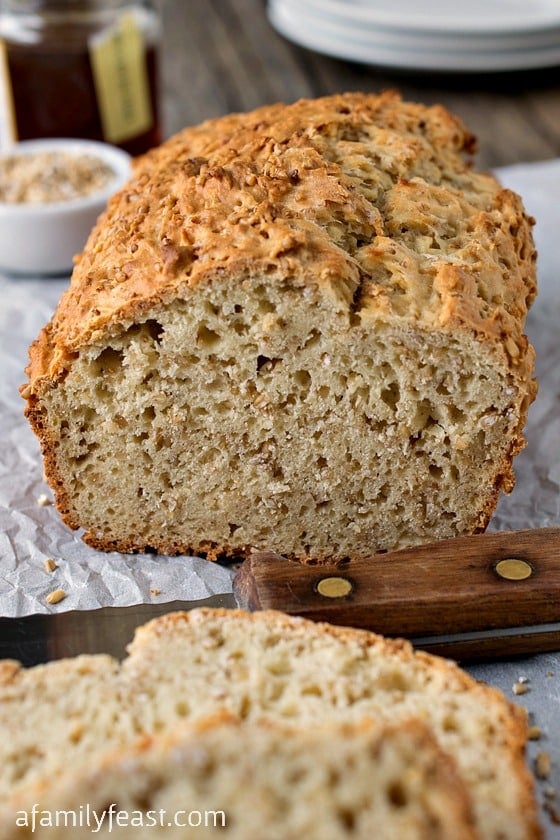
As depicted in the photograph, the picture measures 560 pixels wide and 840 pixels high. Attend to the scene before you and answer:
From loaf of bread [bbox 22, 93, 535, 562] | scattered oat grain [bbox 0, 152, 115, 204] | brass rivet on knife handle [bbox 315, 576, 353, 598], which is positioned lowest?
brass rivet on knife handle [bbox 315, 576, 353, 598]

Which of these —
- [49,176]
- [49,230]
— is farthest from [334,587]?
[49,176]

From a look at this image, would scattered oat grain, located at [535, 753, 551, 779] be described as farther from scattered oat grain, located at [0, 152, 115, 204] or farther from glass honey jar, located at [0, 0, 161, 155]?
glass honey jar, located at [0, 0, 161, 155]

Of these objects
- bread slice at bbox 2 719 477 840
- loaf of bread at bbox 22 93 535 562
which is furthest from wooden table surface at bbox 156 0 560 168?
bread slice at bbox 2 719 477 840

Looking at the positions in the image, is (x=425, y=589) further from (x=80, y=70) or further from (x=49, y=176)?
(x=80, y=70)

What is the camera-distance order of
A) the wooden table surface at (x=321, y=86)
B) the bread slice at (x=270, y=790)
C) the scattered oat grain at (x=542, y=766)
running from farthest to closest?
the wooden table surface at (x=321, y=86) < the scattered oat grain at (x=542, y=766) < the bread slice at (x=270, y=790)

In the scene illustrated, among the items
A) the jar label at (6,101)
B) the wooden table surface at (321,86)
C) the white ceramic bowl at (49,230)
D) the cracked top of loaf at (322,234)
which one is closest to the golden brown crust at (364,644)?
the cracked top of loaf at (322,234)

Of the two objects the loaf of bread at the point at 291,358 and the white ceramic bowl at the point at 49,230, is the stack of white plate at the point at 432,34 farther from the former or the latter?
the loaf of bread at the point at 291,358
